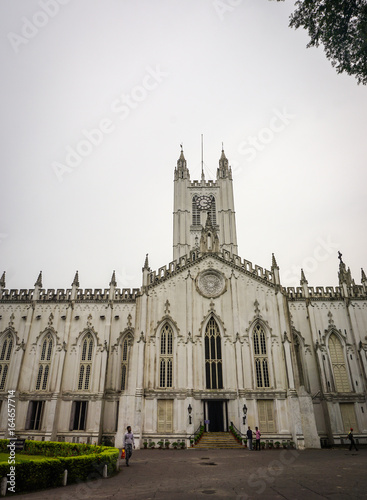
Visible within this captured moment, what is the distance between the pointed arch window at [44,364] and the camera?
118ft

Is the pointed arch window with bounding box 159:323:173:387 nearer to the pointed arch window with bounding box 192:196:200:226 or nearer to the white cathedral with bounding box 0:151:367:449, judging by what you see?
the white cathedral with bounding box 0:151:367:449

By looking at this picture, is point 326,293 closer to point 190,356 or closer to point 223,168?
point 190,356

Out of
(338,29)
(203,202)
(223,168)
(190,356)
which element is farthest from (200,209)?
(338,29)

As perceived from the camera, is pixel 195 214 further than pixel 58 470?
Yes

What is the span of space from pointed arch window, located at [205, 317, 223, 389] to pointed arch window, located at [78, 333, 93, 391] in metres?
12.5

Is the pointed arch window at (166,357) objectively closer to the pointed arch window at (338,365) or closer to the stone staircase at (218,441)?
the stone staircase at (218,441)

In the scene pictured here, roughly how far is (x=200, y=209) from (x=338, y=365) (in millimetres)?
36813

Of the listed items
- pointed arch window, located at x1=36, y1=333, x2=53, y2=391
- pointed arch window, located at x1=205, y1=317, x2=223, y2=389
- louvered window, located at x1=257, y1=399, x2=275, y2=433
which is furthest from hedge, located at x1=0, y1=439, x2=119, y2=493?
pointed arch window, located at x1=36, y1=333, x2=53, y2=391

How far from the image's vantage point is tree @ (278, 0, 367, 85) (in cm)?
1176

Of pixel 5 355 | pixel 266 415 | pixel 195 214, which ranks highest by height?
pixel 195 214

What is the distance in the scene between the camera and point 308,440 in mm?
28969

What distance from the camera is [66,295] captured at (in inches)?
1564

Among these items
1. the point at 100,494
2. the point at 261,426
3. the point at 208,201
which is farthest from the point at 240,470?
the point at 208,201

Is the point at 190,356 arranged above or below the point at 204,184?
below
